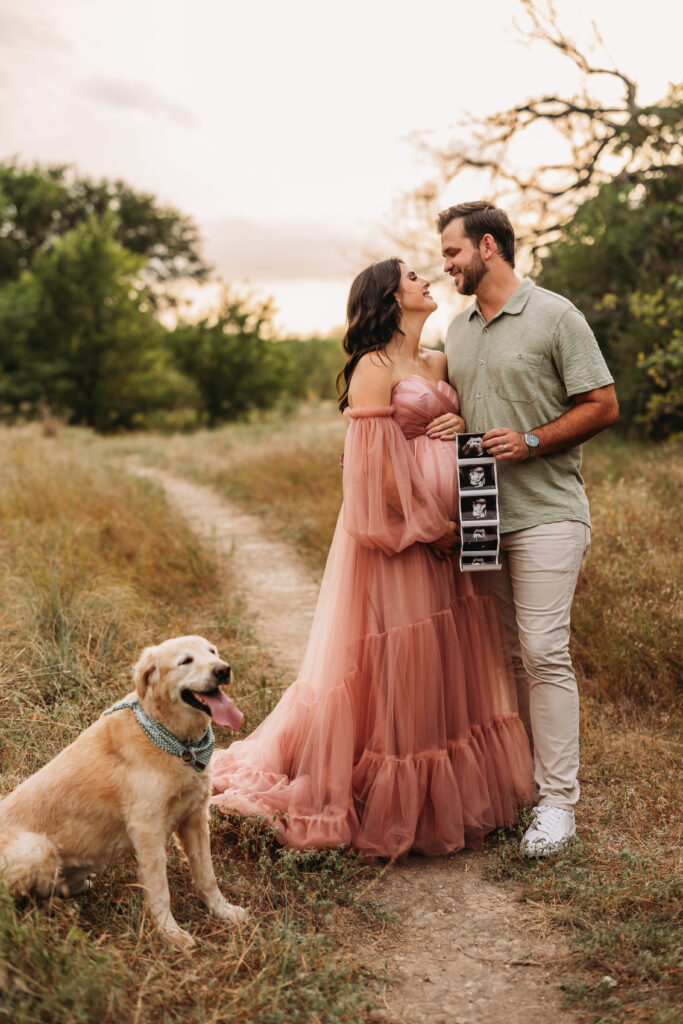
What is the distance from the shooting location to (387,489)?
3588 millimetres

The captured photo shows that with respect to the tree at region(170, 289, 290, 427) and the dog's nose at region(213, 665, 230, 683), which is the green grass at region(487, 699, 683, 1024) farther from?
the tree at region(170, 289, 290, 427)

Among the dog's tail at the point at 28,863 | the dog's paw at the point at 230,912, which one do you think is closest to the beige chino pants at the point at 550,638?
the dog's paw at the point at 230,912

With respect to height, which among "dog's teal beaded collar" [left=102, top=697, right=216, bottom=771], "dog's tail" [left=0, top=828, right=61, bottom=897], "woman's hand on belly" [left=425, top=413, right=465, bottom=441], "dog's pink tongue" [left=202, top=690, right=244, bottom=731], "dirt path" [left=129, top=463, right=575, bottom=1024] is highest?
"woman's hand on belly" [left=425, top=413, right=465, bottom=441]

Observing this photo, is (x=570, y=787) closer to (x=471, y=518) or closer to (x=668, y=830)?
(x=668, y=830)

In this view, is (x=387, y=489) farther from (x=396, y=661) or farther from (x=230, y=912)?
(x=230, y=912)

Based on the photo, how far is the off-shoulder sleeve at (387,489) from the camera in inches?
139

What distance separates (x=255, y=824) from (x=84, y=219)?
135 ft

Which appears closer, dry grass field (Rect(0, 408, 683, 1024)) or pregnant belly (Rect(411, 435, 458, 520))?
dry grass field (Rect(0, 408, 683, 1024))

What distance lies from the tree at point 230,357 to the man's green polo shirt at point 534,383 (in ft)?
81.8

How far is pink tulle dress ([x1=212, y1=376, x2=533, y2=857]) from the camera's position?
3.53m

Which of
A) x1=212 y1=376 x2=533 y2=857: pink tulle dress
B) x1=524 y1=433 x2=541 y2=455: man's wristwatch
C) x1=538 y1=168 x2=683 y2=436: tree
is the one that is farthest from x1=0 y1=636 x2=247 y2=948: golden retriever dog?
x1=538 y1=168 x2=683 y2=436: tree

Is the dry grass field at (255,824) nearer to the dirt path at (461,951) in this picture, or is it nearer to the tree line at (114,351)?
the dirt path at (461,951)

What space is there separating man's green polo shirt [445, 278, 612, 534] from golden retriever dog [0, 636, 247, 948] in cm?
151

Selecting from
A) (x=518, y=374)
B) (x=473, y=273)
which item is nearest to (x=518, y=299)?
(x=473, y=273)
